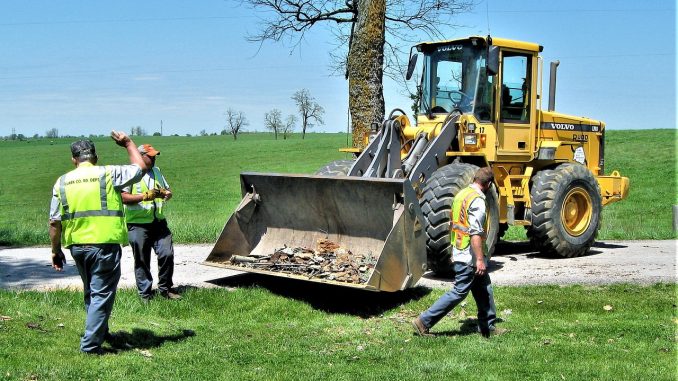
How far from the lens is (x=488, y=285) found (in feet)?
26.0

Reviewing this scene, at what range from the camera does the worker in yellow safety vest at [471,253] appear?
7648 millimetres

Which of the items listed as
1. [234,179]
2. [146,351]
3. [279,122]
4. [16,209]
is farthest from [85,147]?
[279,122]

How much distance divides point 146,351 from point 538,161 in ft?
25.1

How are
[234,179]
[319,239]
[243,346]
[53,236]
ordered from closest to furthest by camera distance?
[53,236] → [243,346] → [319,239] → [234,179]

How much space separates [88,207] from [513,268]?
6671mm

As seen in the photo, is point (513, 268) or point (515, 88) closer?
point (513, 268)

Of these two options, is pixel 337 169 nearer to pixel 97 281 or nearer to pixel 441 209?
pixel 441 209

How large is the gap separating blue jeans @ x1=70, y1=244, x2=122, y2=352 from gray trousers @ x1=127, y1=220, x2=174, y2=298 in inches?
76.3

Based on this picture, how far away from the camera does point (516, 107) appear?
12.4m

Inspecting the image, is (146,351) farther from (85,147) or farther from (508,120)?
(508,120)

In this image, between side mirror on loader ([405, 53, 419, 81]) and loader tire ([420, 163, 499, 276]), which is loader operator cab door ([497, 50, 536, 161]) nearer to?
side mirror on loader ([405, 53, 419, 81])

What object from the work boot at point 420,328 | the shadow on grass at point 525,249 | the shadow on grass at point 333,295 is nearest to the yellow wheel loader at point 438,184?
the shadow on grass at point 333,295

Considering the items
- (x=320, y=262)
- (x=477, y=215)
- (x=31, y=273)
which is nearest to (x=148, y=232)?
(x=320, y=262)

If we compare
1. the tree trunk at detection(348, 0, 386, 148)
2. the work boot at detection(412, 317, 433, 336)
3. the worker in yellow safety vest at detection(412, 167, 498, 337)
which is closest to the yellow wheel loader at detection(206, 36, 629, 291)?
the work boot at detection(412, 317, 433, 336)
